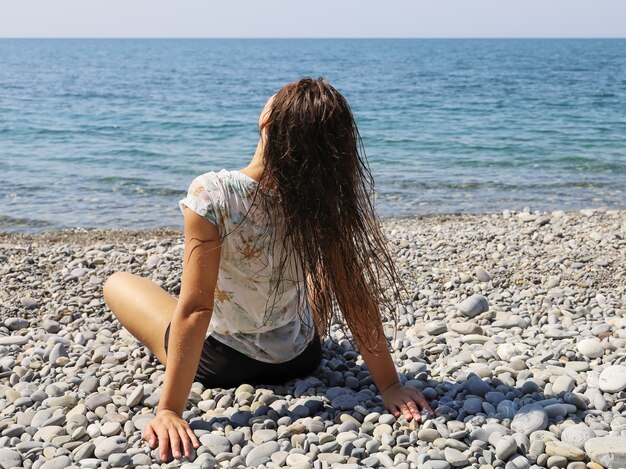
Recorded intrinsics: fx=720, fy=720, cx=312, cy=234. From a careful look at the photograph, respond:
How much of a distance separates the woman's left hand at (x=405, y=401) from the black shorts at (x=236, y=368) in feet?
1.62

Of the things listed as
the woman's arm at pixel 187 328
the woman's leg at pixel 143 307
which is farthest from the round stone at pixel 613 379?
the woman's leg at pixel 143 307

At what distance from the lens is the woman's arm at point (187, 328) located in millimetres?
2895

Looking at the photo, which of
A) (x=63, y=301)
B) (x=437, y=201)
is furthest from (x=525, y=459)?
(x=437, y=201)

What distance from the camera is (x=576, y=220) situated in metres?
8.54

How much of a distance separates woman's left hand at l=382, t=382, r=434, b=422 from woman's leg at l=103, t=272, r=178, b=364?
117 centimetres

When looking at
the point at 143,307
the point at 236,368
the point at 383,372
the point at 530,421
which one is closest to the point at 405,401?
the point at 383,372

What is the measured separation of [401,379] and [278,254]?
1.04 m

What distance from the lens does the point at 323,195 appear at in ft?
9.48

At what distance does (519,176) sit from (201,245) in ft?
35.1

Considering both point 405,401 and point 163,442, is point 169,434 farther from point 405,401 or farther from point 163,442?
point 405,401

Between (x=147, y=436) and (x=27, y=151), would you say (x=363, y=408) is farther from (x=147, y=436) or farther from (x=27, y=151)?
(x=27, y=151)

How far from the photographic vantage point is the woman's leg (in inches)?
146

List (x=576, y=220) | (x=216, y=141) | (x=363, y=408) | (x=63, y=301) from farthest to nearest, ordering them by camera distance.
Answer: (x=216, y=141), (x=576, y=220), (x=63, y=301), (x=363, y=408)

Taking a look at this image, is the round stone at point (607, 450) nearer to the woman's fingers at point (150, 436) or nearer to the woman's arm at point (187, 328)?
the woman's arm at point (187, 328)
